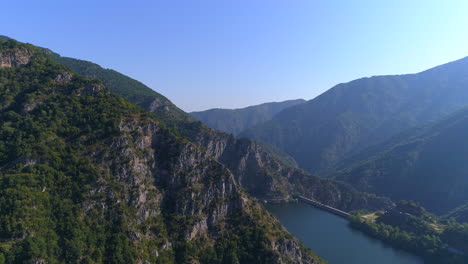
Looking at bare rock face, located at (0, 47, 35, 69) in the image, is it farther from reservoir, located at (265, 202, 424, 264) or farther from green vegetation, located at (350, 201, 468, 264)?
green vegetation, located at (350, 201, 468, 264)

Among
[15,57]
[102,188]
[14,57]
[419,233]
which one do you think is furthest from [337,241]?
[14,57]

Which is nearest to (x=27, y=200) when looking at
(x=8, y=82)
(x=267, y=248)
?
(x=8, y=82)

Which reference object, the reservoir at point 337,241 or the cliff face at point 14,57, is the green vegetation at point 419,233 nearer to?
the reservoir at point 337,241

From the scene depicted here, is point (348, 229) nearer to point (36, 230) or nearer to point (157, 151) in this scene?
point (157, 151)

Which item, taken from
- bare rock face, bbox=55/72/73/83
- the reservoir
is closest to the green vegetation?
the reservoir

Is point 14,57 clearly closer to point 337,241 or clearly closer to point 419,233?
point 337,241

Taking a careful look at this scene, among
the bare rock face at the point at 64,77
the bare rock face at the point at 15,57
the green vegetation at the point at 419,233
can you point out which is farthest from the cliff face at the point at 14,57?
the green vegetation at the point at 419,233
